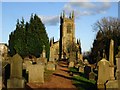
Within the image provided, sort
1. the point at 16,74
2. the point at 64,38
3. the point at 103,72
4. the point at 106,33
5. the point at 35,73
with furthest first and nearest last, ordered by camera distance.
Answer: the point at 64,38 → the point at 106,33 → the point at 35,73 → the point at 103,72 → the point at 16,74

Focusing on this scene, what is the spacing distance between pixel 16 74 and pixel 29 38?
44.5 metres

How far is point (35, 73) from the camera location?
18547 millimetres

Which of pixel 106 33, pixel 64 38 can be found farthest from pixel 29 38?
pixel 64 38

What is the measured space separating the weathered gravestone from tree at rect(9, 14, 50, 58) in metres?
39.1

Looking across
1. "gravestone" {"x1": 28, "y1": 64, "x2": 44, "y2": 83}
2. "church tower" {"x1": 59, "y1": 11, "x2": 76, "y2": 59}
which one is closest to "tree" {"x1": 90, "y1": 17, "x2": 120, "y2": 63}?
"gravestone" {"x1": 28, "y1": 64, "x2": 44, "y2": 83}

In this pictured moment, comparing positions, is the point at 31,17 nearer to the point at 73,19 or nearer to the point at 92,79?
the point at 92,79

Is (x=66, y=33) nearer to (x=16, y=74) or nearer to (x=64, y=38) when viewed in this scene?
(x=64, y=38)

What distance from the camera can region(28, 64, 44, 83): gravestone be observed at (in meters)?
18.3

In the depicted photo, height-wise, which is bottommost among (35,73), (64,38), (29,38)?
(35,73)

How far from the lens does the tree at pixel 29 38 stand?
56875 mm

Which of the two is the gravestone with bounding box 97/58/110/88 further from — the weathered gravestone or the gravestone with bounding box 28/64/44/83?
the weathered gravestone

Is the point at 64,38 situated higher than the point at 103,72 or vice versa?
the point at 64,38

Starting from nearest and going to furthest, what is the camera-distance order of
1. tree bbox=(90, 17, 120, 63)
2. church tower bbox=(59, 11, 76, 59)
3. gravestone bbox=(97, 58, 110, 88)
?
gravestone bbox=(97, 58, 110, 88) → tree bbox=(90, 17, 120, 63) → church tower bbox=(59, 11, 76, 59)

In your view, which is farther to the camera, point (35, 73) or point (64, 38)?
point (64, 38)
